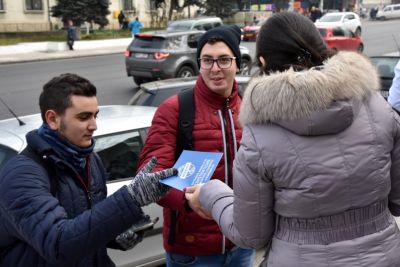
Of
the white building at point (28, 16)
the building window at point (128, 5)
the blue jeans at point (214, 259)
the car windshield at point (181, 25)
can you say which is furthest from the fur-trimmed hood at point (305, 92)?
the building window at point (128, 5)

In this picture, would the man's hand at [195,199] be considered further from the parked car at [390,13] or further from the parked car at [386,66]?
the parked car at [390,13]

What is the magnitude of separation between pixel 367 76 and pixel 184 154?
854 millimetres

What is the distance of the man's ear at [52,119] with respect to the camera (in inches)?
84.7

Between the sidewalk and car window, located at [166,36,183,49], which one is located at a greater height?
car window, located at [166,36,183,49]

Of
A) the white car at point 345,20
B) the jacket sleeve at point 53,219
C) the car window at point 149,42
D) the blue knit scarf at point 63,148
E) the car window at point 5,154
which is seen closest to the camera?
the jacket sleeve at point 53,219

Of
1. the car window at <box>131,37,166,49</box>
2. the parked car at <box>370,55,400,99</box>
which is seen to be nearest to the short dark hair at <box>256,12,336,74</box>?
the parked car at <box>370,55,400,99</box>

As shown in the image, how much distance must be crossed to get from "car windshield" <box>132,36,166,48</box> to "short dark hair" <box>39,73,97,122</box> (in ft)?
43.8

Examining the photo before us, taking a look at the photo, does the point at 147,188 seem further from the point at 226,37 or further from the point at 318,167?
the point at 226,37

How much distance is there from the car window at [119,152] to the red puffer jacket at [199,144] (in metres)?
1.52

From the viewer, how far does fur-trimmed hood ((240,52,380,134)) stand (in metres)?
1.75

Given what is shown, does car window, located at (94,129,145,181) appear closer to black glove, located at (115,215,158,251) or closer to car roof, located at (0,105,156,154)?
car roof, located at (0,105,156,154)

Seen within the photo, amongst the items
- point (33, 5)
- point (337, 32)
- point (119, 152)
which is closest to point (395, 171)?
point (119, 152)

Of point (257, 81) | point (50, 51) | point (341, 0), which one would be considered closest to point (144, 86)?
point (257, 81)

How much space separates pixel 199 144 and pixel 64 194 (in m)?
0.76
